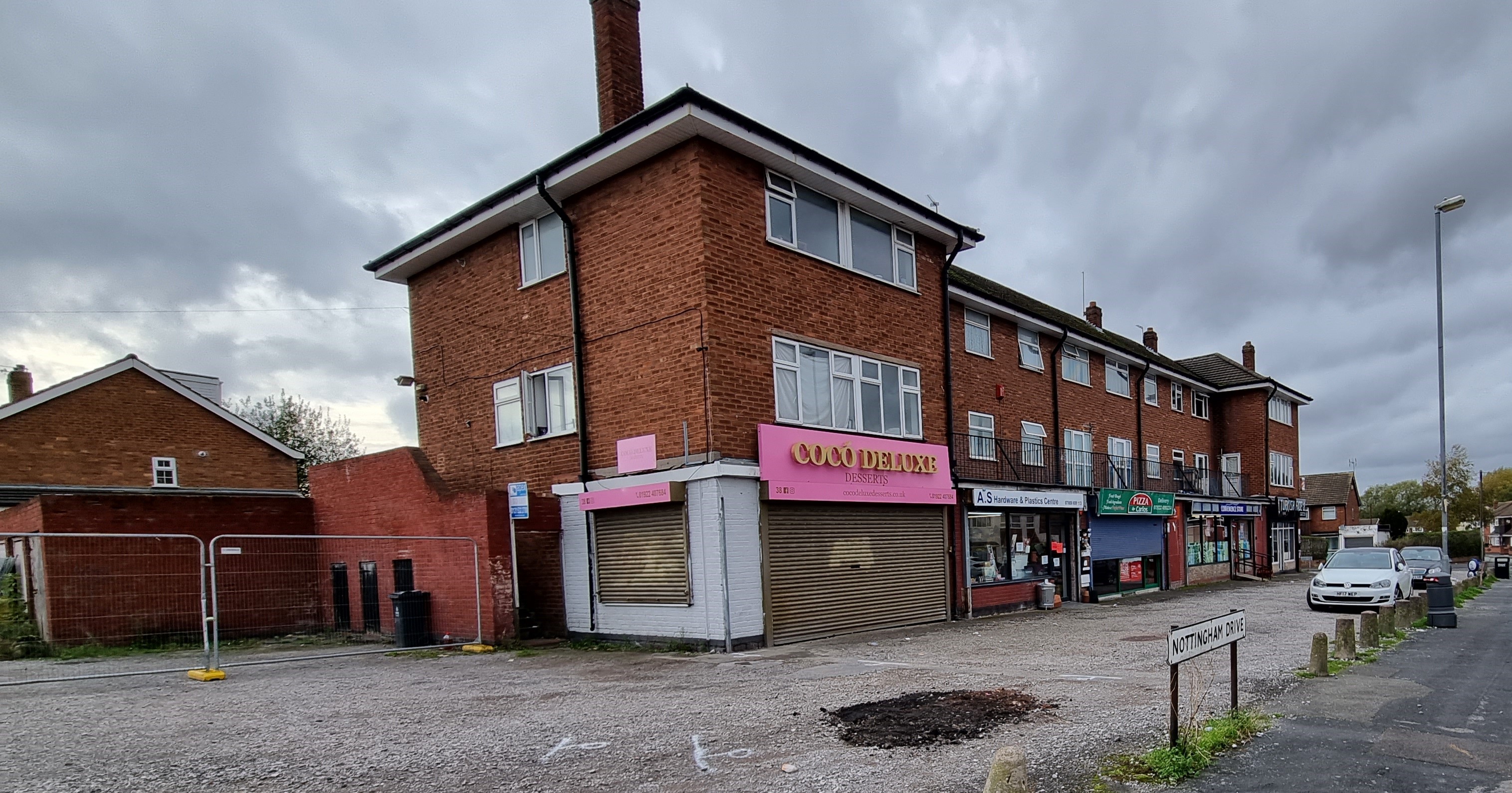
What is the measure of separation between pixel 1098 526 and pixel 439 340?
1708 cm

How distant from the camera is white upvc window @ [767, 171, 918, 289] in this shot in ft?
45.9

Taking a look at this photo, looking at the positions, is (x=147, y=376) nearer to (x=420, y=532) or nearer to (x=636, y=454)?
(x=420, y=532)

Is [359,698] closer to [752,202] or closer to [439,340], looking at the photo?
[752,202]

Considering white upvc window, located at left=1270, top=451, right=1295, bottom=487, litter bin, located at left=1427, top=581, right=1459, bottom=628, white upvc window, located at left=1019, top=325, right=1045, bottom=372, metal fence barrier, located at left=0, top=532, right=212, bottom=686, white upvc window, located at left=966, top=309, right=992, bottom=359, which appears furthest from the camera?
white upvc window, located at left=1270, top=451, right=1295, bottom=487

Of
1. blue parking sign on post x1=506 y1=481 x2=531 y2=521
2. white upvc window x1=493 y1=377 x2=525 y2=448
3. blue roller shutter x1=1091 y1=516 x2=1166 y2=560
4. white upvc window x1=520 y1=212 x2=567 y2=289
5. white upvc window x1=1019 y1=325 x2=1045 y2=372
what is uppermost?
white upvc window x1=520 y1=212 x2=567 y2=289

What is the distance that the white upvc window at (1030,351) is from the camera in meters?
22.4

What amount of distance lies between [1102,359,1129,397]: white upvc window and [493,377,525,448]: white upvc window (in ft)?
60.6

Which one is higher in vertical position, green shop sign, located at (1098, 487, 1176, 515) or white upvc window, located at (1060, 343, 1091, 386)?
white upvc window, located at (1060, 343, 1091, 386)

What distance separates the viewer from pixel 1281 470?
36.7 metres

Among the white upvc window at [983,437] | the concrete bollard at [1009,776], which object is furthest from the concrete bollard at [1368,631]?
the concrete bollard at [1009,776]

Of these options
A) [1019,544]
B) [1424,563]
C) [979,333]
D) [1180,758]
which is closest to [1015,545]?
[1019,544]

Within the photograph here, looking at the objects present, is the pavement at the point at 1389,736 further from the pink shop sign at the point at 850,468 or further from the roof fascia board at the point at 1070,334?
the roof fascia board at the point at 1070,334

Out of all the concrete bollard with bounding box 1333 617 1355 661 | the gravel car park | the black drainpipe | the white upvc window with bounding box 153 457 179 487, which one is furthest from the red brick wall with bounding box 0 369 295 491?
the concrete bollard with bounding box 1333 617 1355 661

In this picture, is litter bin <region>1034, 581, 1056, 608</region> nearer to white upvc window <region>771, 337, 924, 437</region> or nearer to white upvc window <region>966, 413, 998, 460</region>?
white upvc window <region>966, 413, 998, 460</region>
